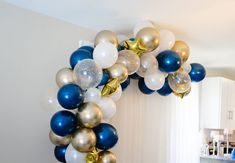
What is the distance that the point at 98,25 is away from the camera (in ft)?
9.23

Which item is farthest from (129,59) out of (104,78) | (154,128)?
(154,128)

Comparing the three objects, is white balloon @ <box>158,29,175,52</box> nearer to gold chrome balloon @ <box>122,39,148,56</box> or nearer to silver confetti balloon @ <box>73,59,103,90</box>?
gold chrome balloon @ <box>122,39,148,56</box>

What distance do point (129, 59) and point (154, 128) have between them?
1.40 metres

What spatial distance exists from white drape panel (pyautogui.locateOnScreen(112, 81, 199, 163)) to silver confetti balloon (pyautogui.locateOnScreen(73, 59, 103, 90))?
1017 mm

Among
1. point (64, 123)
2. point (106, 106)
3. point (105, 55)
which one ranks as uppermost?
point (105, 55)

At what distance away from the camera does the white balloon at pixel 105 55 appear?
2.20m

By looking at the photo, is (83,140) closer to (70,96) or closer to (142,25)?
(70,96)

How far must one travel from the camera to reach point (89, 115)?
2.07m

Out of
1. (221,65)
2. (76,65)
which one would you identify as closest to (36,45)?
(76,65)

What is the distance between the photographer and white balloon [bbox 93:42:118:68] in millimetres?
2198

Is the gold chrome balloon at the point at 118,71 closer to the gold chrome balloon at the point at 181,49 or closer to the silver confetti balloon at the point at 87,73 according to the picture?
the silver confetti balloon at the point at 87,73

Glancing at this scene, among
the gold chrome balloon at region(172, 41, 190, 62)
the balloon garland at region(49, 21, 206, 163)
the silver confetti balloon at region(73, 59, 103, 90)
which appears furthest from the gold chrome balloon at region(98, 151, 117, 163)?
the gold chrome balloon at region(172, 41, 190, 62)

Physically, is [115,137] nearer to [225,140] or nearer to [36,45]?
[36,45]

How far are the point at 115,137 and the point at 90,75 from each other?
481 millimetres
